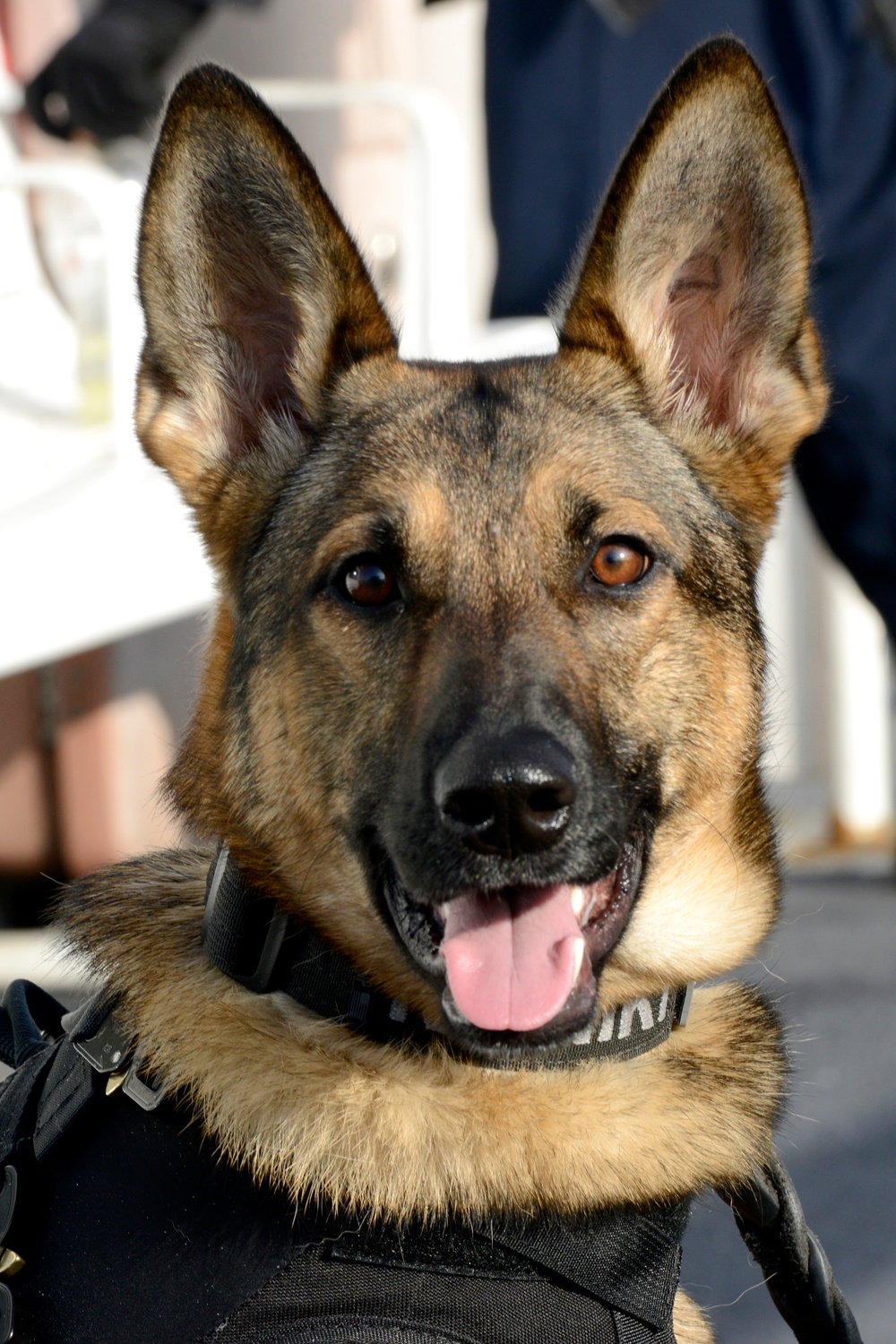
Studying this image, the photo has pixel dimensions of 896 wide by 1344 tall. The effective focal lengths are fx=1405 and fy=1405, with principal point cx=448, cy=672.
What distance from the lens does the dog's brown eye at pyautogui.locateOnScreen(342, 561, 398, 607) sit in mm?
2225

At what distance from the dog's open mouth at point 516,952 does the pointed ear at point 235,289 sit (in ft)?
2.88

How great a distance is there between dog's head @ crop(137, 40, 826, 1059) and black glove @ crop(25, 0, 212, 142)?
293 centimetres

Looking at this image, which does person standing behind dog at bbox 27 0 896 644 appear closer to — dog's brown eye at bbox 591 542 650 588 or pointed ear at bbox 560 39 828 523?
pointed ear at bbox 560 39 828 523

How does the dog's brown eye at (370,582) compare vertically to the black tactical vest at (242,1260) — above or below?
above

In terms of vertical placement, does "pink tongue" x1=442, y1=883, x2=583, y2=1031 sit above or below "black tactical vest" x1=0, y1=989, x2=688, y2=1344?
above

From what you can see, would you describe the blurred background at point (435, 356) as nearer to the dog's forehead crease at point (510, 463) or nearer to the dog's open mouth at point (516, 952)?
the dog's forehead crease at point (510, 463)

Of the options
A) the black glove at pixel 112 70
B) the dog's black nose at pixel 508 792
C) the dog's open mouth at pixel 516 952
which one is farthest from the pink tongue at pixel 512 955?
the black glove at pixel 112 70

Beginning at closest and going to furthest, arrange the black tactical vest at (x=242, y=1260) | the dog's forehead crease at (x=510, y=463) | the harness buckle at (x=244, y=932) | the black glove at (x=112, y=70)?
the black tactical vest at (x=242, y=1260)
the harness buckle at (x=244, y=932)
the dog's forehead crease at (x=510, y=463)
the black glove at (x=112, y=70)

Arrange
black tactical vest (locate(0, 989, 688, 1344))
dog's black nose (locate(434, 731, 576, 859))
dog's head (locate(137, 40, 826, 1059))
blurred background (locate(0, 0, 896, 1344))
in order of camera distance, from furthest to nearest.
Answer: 1. blurred background (locate(0, 0, 896, 1344))
2. dog's head (locate(137, 40, 826, 1059))
3. dog's black nose (locate(434, 731, 576, 859))
4. black tactical vest (locate(0, 989, 688, 1344))

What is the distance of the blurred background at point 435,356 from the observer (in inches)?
159

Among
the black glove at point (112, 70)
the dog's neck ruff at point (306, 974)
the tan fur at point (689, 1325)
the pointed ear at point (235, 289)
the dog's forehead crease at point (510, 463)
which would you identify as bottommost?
the tan fur at point (689, 1325)

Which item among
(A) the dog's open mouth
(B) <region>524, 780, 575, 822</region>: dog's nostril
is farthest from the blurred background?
(B) <region>524, 780, 575, 822</region>: dog's nostril

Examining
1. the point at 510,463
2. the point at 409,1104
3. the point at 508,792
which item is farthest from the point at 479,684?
the point at 409,1104

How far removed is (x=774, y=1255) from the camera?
218 cm
